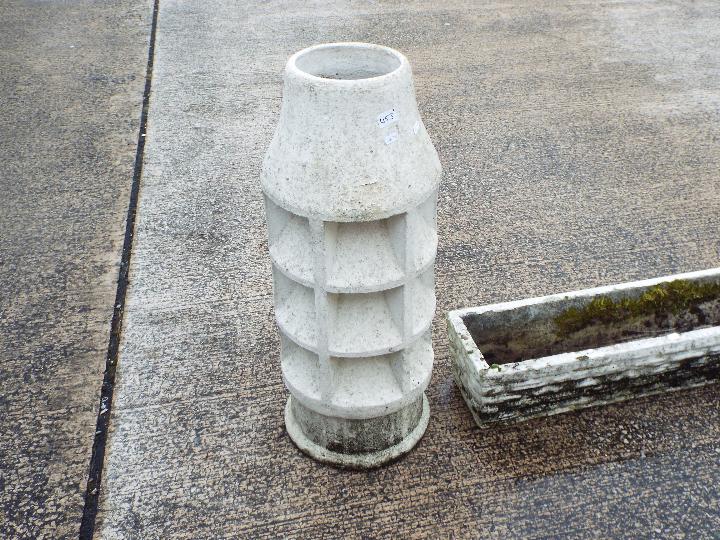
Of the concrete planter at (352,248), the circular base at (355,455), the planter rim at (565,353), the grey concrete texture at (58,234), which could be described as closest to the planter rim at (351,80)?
the concrete planter at (352,248)

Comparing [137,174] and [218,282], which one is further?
[137,174]

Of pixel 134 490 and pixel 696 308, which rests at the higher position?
pixel 696 308

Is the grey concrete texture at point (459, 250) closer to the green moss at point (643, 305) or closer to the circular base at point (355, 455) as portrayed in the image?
→ the circular base at point (355, 455)

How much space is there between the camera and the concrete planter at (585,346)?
11.7 feet

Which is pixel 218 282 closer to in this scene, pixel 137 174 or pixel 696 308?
pixel 137 174

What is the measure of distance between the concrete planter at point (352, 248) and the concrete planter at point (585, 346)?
373mm

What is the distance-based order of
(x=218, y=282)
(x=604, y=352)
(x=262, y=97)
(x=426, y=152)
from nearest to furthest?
1. (x=426, y=152)
2. (x=604, y=352)
3. (x=218, y=282)
4. (x=262, y=97)

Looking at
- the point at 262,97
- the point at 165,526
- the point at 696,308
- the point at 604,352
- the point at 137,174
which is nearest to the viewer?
the point at 165,526

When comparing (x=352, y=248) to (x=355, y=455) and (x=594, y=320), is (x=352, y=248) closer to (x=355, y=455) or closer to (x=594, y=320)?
(x=355, y=455)

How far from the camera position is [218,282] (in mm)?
4773

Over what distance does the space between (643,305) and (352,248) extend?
6.63ft

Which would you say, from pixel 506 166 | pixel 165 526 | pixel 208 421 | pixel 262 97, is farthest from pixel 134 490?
pixel 262 97

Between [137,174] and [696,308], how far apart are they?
440cm

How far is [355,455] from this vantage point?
3.56 metres
